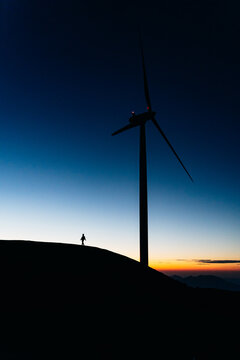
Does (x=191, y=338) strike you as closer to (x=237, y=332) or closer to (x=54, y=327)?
(x=237, y=332)

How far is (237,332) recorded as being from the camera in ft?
69.0

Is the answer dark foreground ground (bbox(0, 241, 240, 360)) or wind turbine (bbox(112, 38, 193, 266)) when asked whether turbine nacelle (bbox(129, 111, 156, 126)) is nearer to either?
wind turbine (bbox(112, 38, 193, 266))

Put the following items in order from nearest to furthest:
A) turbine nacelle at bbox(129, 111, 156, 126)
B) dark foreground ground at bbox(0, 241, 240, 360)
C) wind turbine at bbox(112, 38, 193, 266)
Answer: dark foreground ground at bbox(0, 241, 240, 360) → wind turbine at bbox(112, 38, 193, 266) → turbine nacelle at bbox(129, 111, 156, 126)

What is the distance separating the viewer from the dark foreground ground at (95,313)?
1351 centimetres

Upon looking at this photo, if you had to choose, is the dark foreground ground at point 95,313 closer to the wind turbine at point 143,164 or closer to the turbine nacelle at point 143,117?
the wind turbine at point 143,164

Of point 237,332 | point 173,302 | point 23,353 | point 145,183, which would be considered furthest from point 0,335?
point 145,183

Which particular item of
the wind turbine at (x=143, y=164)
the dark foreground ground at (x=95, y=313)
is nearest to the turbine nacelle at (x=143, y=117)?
the wind turbine at (x=143, y=164)

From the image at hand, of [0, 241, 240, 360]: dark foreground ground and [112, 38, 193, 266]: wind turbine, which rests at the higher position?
[112, 38, 193, 266]: wind turbine

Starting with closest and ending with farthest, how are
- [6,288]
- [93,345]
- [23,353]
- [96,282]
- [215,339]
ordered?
[23,353] < [93,345] < [6,288] < [215,339] < [96,282]

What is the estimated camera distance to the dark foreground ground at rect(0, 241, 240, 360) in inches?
532

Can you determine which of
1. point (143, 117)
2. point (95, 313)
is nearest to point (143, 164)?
point (143, 117)

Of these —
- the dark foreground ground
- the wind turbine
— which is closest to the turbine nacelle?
the wind turbine

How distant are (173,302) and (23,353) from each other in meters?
12.5

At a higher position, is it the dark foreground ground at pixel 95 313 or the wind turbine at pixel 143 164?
the wind turbine at pixel 143 164
